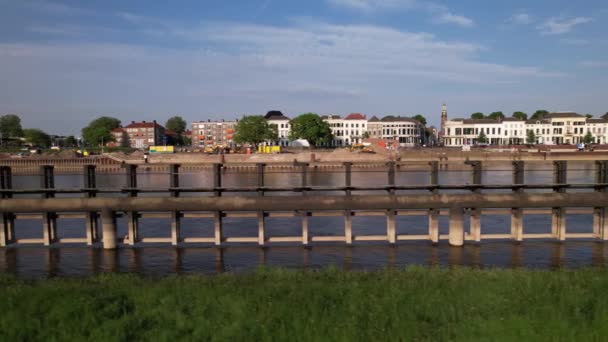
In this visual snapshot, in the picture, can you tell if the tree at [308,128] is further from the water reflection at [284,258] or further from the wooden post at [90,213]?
the water reflection at [284,258]

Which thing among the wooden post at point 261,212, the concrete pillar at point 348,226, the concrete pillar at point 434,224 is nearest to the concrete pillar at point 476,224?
the concrete pillar at point 434,224

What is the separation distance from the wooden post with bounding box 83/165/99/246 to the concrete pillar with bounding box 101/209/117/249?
98cm

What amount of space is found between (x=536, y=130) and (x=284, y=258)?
189769 millimetres

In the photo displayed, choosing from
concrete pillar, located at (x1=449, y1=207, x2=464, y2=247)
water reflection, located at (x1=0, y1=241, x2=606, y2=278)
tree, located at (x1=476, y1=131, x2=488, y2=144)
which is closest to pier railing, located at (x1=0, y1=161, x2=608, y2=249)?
concrete pillar, located at (x1=449, y1=207, x2=464, y2=247)

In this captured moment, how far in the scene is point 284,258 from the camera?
20.4 m

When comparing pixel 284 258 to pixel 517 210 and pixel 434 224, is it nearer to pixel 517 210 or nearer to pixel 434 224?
pixel 434 224

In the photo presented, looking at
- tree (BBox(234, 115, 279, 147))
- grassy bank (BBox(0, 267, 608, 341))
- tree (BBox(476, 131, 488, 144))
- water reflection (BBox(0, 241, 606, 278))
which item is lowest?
water reflection (BBox(0, 241, 606, 278))

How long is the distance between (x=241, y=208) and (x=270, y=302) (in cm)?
1076

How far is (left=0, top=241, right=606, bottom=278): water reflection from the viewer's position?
19000 millimetres

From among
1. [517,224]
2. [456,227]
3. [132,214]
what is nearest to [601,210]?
[517,224]

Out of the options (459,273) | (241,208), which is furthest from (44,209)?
(459,273)

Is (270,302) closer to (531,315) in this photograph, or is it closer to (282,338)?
(282,338)

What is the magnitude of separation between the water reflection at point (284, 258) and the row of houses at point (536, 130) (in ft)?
557

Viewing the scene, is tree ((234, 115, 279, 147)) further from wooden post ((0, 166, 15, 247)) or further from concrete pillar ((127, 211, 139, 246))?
concrete pillar ((127, 211, 139, 246))
